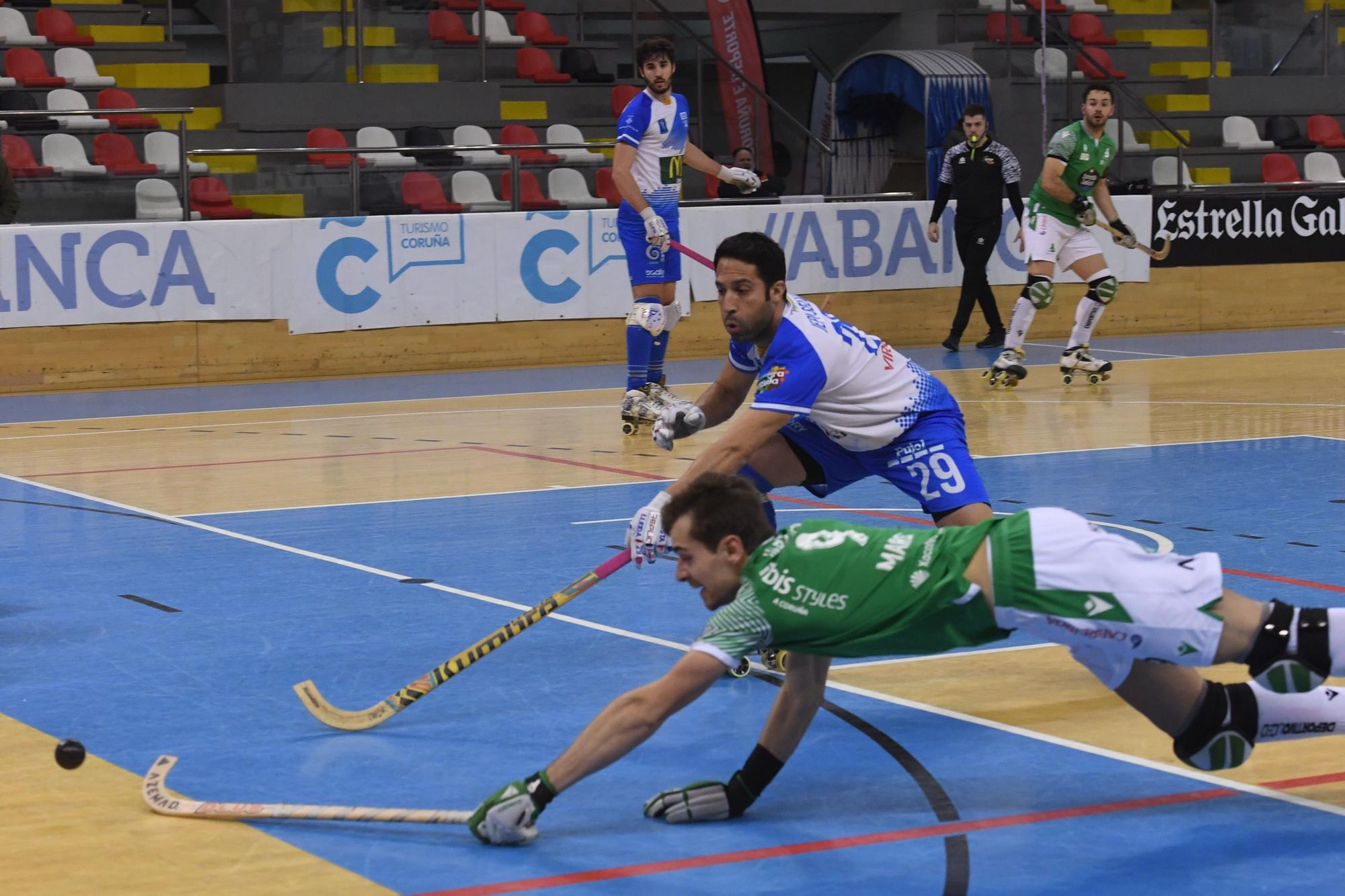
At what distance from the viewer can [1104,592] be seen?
421 centimetres

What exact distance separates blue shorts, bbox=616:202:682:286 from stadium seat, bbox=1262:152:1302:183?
39.9 ft

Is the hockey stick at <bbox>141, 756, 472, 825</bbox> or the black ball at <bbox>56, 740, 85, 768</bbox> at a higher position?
the black ball at <bbox>56, 740, 85, 768</bbox>

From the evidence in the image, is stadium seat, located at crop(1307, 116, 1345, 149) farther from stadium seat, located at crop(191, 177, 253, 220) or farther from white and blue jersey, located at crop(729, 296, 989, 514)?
white and blue jersey, located at crop(729, 296, 989, 514)

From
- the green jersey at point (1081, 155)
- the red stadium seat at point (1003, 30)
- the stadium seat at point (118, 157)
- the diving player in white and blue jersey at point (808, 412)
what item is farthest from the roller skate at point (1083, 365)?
the red stadium seat at point (1003, 30)

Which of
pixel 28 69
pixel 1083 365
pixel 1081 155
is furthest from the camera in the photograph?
pixel 28 69

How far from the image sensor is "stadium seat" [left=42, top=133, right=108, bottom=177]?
49.9 feet

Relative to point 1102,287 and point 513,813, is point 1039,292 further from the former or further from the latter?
point 513,813

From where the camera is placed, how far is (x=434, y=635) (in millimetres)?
6750

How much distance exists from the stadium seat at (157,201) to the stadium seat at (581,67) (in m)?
7.23

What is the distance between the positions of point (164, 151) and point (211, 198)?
0.55 metres

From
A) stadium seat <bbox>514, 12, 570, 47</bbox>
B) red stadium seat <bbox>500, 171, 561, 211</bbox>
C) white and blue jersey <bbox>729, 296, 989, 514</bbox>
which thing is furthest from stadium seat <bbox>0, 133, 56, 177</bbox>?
white and blue jersey <bbox>729, 296, 989, 514</bbox>

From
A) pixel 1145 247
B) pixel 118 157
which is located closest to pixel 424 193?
pixel 118 157

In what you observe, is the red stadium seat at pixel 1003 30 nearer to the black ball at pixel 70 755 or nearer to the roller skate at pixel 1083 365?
the roller skate at pixel 1083 365

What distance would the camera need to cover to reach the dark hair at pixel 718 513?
4320 millimetres
